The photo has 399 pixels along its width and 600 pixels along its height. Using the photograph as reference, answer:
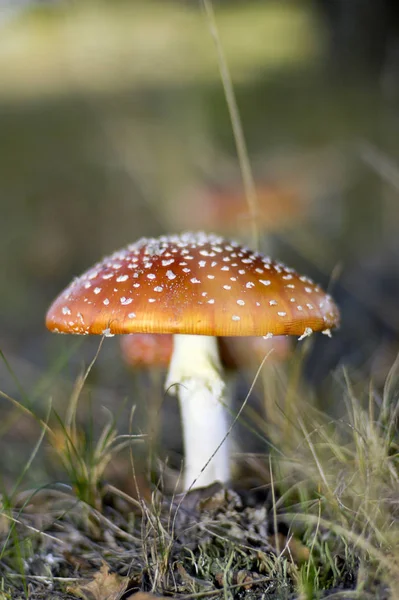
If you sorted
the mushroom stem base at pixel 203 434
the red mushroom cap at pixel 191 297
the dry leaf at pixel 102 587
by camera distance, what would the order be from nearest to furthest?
1. the dry leaf at pixel 102 587
2. the red mushroom cap at pixel 191 297
3. the mushroom stem base at pixel 203 434

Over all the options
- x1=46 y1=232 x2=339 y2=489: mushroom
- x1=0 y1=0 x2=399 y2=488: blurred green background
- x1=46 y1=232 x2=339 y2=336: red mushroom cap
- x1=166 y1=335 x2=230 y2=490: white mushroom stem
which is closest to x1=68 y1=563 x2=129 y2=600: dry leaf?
x1=46 y1=232 x2=339 y2=489: mushroom

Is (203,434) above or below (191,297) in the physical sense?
below

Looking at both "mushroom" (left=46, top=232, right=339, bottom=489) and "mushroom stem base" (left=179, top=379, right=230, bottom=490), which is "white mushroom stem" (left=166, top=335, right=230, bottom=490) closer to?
"mushroom stem base" (left=179, top=379, right=230, bottom=490)

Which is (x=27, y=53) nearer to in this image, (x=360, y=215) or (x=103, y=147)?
(x=103, y=147)

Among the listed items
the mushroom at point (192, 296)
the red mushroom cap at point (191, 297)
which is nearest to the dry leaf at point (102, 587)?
the mushroom at point (192, 296)

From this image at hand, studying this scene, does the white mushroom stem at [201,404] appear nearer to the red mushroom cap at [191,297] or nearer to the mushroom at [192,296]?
the mushroom at [192,296]

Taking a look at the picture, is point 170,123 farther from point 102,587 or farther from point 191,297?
point 102,587

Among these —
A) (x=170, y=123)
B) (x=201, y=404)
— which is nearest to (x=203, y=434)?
(x=201, y=404)
